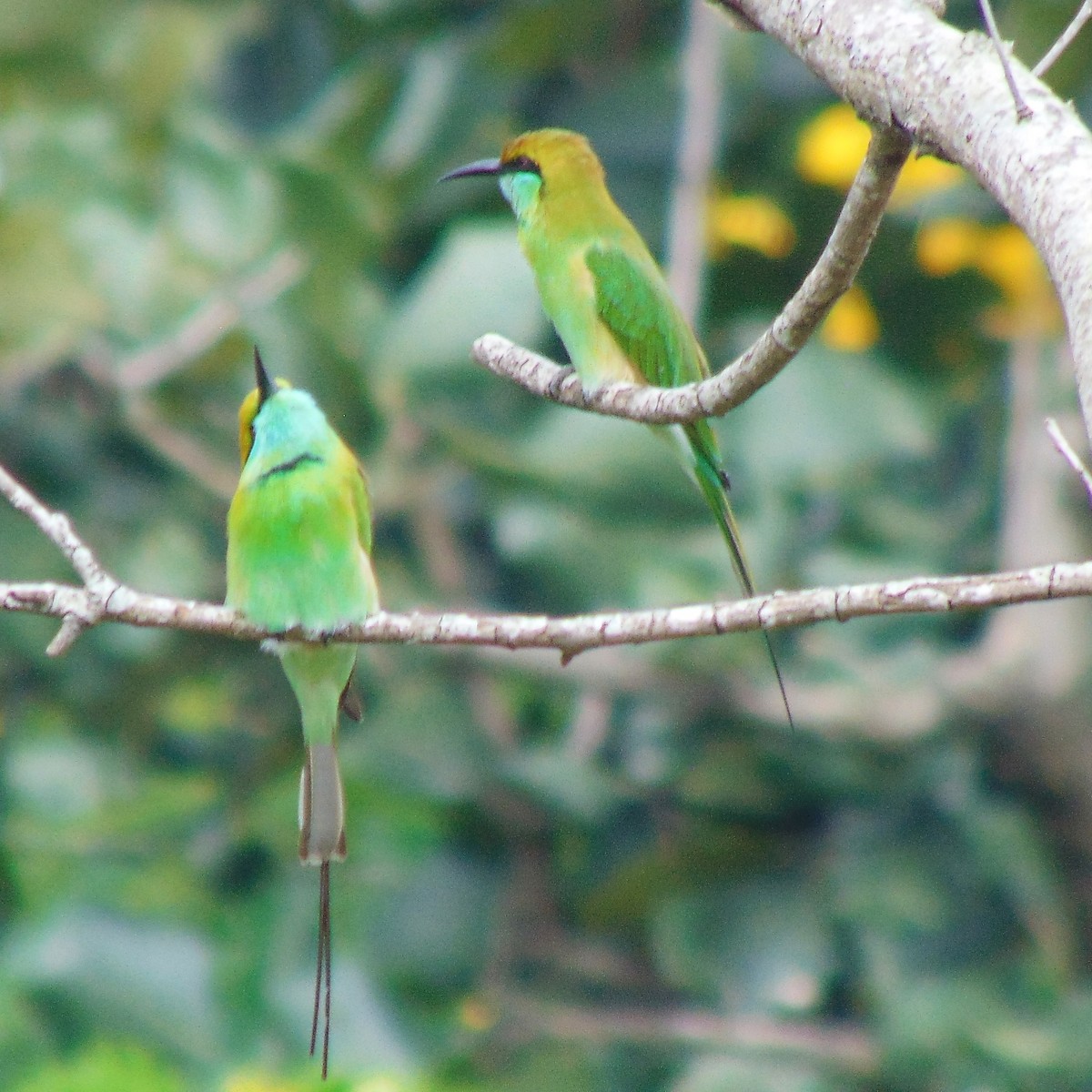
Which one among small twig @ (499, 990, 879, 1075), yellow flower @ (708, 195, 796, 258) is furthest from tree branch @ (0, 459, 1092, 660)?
yellow flower @ (708, 195, 796, 258)

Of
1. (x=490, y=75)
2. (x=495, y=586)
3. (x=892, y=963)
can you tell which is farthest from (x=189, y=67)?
(x=892, y=963)

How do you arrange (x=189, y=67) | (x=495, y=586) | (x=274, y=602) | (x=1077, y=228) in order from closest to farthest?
(x=1077, y=228), (x=274, y=602), (x=189, y=67), (x=495, y=586)

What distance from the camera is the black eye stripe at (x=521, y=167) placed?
2.17 m

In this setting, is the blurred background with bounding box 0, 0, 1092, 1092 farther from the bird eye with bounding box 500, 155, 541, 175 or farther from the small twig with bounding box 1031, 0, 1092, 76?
the small twig with bounding box 1031, 0, 1092, 76

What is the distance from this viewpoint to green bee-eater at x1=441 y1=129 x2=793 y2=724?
6.93 feet

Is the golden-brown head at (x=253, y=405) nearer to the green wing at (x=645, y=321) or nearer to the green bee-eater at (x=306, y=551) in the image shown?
the green bee-eater at (x=306, y=551)

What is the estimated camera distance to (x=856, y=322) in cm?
355

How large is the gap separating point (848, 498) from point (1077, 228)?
257cm

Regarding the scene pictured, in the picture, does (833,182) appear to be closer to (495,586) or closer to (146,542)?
(495,586)

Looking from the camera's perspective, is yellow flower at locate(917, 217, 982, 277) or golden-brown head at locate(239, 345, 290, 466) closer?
golden-brown head at locate(239, 345, 290, 466)

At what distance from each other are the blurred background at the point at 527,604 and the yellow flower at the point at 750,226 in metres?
0.02

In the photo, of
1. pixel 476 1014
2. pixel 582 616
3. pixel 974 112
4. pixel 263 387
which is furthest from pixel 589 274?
pixel 476 1014

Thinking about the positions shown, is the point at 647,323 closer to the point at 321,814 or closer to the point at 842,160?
the point at 321,814

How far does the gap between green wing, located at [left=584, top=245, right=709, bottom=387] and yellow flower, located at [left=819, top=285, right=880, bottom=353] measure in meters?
1.33
